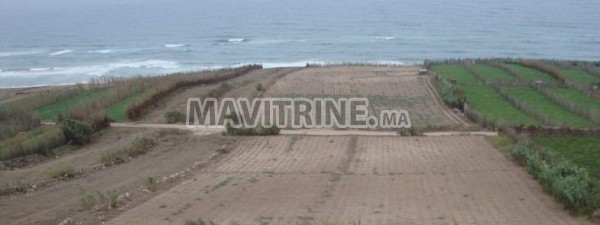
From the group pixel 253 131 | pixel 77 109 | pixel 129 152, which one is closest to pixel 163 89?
pixel 77 109

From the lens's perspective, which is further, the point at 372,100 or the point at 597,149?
the point at 372,100

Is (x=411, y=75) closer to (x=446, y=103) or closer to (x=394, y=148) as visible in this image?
(x=446, y=103)

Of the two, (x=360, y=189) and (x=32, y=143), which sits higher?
(x=32, y=143)

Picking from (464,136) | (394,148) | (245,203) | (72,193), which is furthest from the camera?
(464,136)

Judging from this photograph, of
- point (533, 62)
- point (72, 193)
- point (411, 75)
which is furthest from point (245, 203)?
point (533, 62)

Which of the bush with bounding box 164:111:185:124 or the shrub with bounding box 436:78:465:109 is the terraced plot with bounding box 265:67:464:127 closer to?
the shrub with bounding box 436:78:465:109

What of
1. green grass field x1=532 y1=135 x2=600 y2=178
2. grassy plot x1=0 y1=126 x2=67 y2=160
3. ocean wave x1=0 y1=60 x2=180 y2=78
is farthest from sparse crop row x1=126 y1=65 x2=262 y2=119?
ocean wave x1=0 y1=60 x2=180 y2=78

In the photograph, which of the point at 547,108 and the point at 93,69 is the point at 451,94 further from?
the point at 93,69
